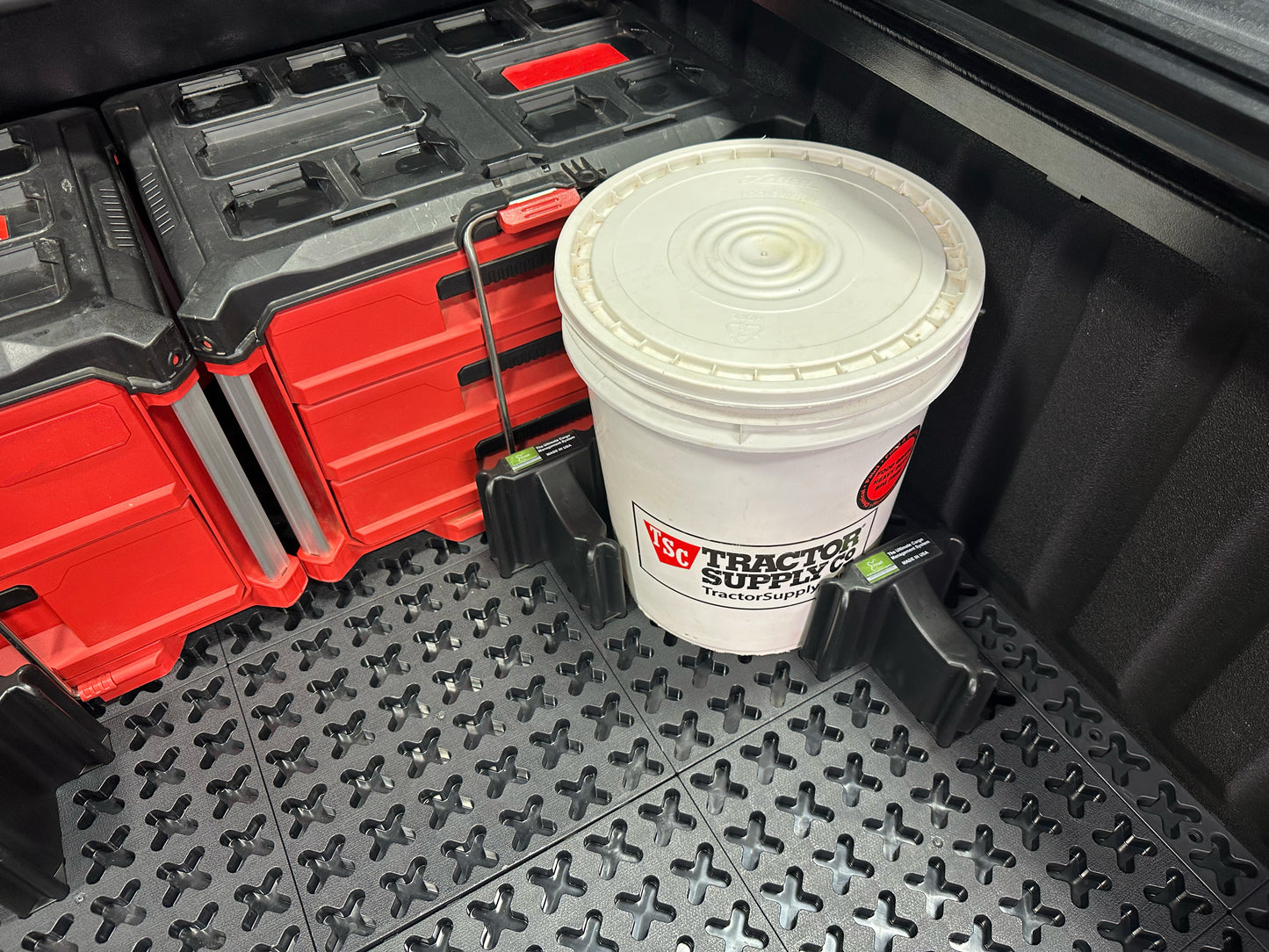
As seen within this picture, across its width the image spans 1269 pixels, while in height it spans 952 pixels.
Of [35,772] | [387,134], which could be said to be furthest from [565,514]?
[35,772]

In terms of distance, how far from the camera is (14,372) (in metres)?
0.85

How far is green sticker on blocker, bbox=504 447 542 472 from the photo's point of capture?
1.19 meters

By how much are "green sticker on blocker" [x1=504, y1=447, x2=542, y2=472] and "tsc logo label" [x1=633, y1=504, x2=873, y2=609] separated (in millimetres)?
205

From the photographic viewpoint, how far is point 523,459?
1.20m

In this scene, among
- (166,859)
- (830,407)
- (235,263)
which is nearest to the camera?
(830,407)

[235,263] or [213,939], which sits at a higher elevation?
[235,263]

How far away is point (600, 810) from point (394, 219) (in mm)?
733

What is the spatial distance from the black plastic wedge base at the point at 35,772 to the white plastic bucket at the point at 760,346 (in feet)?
2.36

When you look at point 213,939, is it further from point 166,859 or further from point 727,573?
point 727,573

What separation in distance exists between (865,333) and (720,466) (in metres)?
0.19

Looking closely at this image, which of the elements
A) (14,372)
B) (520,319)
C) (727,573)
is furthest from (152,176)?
(727,573)

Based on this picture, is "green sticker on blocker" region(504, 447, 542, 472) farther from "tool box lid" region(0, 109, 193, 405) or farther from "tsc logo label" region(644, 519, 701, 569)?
"tool box lid" region(0, 109, 193, 405)

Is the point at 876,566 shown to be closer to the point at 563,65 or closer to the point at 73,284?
the point at 563,65

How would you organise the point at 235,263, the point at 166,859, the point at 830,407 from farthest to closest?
1. the point at 166,859
2. the point at 235,263
3. the point at 830,407
